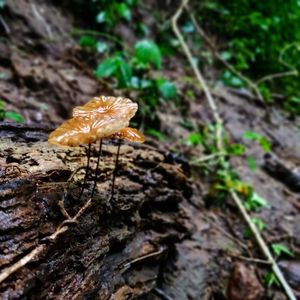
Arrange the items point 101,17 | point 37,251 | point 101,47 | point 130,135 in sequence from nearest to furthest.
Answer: point 37,251
point 130,135
point 101,47
point 101,17

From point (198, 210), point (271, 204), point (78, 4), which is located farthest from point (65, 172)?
point (78, 4)

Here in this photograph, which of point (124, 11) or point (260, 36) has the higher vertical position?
point (260, 36)

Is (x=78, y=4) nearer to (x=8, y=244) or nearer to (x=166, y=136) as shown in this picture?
(x=166, y=136)

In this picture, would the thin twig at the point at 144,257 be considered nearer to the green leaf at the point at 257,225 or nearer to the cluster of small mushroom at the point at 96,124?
the cluster of small mushroom at the point at 96,124

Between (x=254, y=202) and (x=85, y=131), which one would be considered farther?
(x=254, y=202)

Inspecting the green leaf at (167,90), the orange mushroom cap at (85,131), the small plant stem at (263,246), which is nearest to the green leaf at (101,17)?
the green leaf at (167,90)

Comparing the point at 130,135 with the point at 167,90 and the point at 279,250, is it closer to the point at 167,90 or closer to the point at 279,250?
the point at 279,250

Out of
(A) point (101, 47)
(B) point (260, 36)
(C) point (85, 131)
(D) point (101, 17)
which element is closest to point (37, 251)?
(C) point (85, 131)
